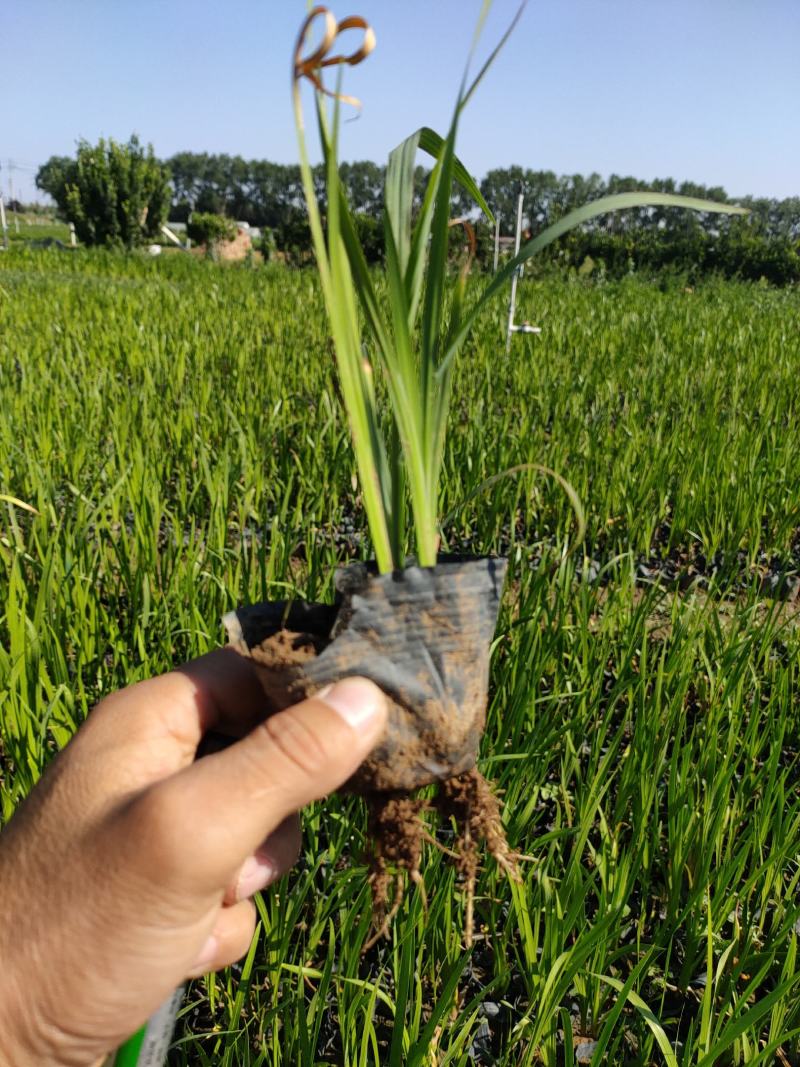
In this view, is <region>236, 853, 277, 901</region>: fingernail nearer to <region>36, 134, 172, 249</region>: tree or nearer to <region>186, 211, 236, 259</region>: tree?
<region>36, 134, 172, 249</region>: tree

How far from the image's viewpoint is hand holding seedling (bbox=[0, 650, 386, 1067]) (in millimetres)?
525

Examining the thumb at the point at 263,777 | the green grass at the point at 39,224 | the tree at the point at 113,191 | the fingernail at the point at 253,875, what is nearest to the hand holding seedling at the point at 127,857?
the thumb at the point at 263,777

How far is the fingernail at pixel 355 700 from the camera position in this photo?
1.87 feet

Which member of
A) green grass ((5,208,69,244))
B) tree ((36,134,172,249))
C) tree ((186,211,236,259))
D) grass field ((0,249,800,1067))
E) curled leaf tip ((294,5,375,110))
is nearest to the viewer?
curled leaf tip ((294,5,375,110))

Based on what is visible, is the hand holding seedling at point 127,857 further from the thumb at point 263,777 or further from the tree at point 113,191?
the tree at point 113,191

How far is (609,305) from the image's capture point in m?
6.83

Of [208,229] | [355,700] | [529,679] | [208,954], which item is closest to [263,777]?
[355,700]

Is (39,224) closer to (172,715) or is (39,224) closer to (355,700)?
(172,715)

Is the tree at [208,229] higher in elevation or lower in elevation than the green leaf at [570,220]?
higher

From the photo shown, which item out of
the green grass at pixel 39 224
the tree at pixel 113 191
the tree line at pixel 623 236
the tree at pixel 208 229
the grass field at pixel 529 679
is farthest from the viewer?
the green grass at pixel 39 224

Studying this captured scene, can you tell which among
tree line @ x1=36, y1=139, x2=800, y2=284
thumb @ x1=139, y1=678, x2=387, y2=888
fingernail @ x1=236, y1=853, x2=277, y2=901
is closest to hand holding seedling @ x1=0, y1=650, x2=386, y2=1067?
thumb @ x1=139, y1=678, x2=387, y2=888

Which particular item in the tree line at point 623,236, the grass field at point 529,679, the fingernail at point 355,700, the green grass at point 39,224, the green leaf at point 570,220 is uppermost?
the green grass at point 39,224

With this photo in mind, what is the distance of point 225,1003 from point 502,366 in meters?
3.28

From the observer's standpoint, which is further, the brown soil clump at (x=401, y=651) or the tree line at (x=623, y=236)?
the tree line at (x=623, y=236)
